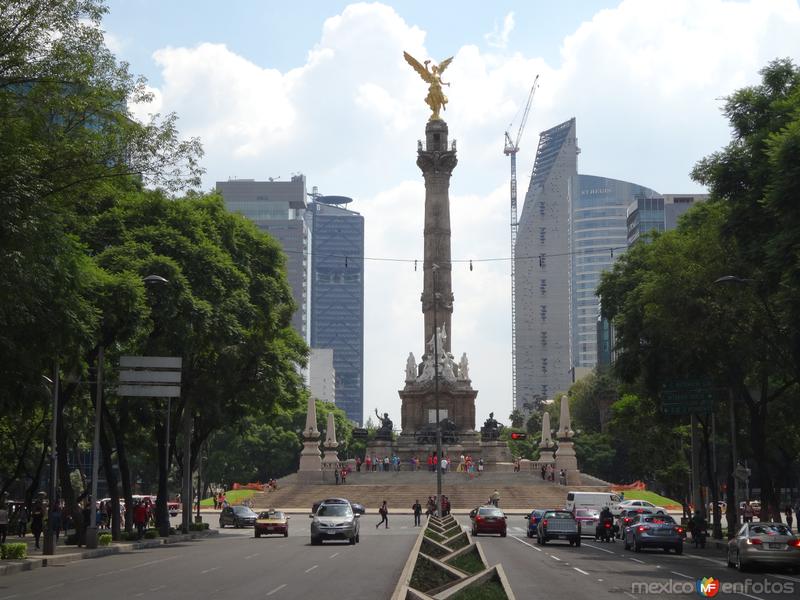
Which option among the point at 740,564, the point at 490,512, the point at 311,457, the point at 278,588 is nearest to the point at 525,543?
the point at 490,512

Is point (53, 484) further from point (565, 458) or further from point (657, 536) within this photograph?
point (565, 458)

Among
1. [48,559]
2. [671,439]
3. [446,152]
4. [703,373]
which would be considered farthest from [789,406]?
[446,152]

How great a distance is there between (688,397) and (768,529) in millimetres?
14433

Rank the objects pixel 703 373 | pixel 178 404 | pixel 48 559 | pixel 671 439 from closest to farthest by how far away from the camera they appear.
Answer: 1. pixel 48 559
2. pixel 703 373
3. pixel 178 404
4. pixel 671 439

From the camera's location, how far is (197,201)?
4625cm

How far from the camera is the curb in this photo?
102ft

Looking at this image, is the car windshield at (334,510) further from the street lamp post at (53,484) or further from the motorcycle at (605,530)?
the motorcycle at (605,530)

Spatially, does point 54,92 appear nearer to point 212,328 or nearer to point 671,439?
point 212,328

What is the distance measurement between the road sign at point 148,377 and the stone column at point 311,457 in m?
44.9

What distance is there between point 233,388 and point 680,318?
65.3 feet

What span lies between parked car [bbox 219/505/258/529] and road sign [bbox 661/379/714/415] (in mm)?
28286

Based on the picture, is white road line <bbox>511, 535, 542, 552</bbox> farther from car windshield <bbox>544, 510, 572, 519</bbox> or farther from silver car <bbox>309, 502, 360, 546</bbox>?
silver car <bbox>309, 502, 360, 546</bbox>

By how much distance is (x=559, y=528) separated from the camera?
139ft

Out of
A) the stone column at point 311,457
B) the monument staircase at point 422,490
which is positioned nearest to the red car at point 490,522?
the monument staircase at point 422,490
